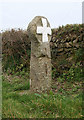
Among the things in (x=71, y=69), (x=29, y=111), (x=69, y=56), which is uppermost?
(x=69, y=56)

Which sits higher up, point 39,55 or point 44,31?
point 44,31

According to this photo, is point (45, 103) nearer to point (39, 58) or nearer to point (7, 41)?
point (39, 58)

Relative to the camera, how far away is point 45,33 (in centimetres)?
475

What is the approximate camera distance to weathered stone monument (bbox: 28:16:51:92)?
464cm

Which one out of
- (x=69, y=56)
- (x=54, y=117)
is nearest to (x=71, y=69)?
(x=69, y=56)

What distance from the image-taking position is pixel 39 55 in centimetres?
466

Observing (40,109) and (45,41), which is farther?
(45,41)

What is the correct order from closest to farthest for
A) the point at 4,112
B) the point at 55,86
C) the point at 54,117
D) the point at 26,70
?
1. the point at 54,117
2. the point at 4,112
3. the point at 55,86
4. the point at 26,70

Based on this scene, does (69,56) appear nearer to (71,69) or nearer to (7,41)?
(71,69)

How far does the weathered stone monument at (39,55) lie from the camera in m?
4.64

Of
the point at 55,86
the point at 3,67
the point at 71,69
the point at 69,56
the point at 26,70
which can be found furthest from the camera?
the point at 3,67

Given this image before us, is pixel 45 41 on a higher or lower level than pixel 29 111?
higher

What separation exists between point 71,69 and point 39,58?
1.88 m

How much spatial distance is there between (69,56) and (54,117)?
3923 mm
